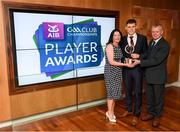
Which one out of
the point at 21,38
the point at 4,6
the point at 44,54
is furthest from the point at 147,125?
the point at 4,6

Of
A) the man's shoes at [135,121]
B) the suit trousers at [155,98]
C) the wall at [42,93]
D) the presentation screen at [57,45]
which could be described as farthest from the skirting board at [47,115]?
the suit trousers at [155,98]

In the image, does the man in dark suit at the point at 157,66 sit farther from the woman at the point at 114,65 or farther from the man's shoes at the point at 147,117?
the woman at the point at 114,65

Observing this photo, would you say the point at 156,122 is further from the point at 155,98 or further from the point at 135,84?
the point at 135,84

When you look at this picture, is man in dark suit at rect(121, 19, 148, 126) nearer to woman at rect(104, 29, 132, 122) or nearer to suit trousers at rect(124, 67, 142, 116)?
suit trousers at rect(124, 67, 142, 116)

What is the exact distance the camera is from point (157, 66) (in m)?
2.83

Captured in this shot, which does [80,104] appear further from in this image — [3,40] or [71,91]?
[3,40]

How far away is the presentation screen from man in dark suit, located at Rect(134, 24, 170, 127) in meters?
1.07

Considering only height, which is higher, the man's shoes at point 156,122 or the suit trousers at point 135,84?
the suit trousers at point 135,84

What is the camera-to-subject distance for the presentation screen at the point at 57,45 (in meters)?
2.94

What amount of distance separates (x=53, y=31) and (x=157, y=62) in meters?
1.69

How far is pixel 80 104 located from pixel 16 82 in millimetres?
1258

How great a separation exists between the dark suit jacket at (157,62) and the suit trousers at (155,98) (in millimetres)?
114

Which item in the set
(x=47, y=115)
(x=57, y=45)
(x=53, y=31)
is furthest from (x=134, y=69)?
(x=47, y=115)

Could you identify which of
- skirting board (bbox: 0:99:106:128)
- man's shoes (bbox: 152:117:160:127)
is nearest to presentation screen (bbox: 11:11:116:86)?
skirting board (bbox: 0:99:106:128)
